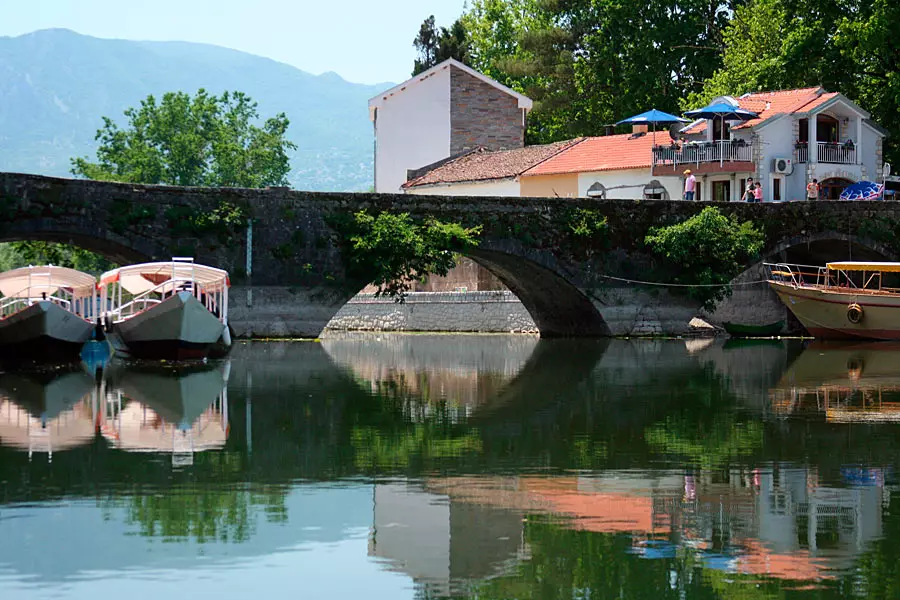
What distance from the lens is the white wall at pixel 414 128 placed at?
5606 centimetres

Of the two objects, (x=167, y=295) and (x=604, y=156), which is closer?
(x=167, y=295)

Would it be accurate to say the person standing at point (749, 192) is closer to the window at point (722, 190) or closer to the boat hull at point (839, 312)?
the window at point (722, 190)

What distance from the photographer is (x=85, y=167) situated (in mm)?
76875

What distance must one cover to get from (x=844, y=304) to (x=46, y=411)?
83.0 ft

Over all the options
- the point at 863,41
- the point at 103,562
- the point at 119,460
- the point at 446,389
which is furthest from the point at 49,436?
the point at 863,41

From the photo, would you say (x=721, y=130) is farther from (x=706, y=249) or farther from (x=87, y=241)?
(x=87, y=241)

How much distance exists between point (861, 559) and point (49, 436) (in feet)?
34.2

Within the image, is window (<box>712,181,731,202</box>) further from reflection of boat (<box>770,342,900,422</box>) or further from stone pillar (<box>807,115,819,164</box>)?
reflection of boat (<box>770,342,900,422</box>)

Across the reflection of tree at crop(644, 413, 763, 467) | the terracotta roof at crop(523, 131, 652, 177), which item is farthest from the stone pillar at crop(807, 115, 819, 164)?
the reflection of tree at crop(644, 413, 763, 467)

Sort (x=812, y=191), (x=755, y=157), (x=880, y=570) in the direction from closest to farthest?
(x=880, y=570) → (x=812, y=191) → (x=755, y=157)

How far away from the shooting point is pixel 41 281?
107 feet

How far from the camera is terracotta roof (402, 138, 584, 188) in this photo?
51594 mm

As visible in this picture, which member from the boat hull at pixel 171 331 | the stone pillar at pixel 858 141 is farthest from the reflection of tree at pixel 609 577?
the stone pillar at pixel 858 141

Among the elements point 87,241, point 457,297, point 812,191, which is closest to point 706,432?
point 87,241
